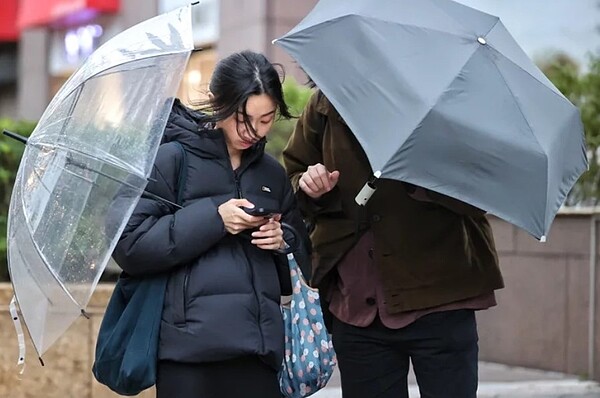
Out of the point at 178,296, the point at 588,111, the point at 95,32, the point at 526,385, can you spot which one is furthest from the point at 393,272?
the point at 95,32

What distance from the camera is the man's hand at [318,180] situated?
3.55 m

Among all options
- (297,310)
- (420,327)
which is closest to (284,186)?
(297,310)

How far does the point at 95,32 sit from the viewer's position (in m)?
18.8

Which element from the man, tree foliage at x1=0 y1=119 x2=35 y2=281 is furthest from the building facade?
the man

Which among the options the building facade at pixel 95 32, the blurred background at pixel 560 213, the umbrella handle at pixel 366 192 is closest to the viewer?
the umbrella handle at pixel 366 192

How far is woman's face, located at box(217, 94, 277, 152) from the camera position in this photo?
3.24 meters

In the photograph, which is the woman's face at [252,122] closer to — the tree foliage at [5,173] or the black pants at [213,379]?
the black pants at [213,379]

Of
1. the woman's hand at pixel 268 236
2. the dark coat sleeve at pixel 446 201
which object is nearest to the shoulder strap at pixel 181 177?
the woman's hand at pixel 268 236

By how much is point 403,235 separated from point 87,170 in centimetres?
107

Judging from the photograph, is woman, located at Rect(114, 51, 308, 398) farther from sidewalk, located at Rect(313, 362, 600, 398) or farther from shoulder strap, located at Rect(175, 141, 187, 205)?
sidewalk, located at Rect(313, 362, 600, 398)

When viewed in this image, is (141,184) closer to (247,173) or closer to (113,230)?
(113,230)

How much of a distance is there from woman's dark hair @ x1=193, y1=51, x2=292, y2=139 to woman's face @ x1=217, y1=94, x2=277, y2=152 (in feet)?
0.04

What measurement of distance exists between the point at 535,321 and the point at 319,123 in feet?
14.8

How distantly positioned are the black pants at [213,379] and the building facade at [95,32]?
787cm
